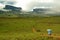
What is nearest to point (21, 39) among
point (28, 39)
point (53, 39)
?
point (28, 39)

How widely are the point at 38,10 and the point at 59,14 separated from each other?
64.7ft

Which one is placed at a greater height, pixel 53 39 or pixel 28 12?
pixel 53 39

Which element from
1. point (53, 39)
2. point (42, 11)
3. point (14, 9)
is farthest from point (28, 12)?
point (53, 39)

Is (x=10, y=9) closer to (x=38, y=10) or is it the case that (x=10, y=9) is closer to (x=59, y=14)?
(x=38, y=10)

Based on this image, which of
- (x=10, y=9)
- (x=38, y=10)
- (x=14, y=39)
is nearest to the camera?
(x=14, y=39)

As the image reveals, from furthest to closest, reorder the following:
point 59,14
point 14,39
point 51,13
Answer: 1. point 51,13
2. point 59,14
3. point 14,39

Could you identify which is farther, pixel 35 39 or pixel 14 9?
pixel 14 9

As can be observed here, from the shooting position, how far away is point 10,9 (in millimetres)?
118812

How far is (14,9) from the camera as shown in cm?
11600

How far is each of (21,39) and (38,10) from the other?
292 ft

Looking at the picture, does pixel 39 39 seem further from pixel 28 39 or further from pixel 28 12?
pixel 28 12

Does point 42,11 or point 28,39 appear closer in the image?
point 28,39

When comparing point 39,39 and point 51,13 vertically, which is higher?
point 39,39

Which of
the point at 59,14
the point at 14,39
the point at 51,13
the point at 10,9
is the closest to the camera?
the point at 14,39
